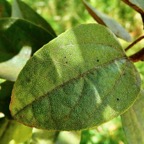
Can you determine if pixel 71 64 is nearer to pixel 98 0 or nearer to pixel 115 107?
pixel 115 107

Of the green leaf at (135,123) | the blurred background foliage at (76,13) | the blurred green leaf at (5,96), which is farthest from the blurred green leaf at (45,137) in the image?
the blurred background foliage at (76,13)

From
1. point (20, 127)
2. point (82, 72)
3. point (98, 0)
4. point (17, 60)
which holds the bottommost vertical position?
point (98, 0)

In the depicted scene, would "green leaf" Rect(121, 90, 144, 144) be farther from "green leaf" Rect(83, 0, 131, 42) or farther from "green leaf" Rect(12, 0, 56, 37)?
"green leaf" Rect(12, 0, 56, 37)

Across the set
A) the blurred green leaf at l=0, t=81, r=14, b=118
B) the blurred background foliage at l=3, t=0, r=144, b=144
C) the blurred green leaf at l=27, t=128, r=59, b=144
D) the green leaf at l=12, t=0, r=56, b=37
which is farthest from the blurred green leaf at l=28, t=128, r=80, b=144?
the blurred background foliage at l=3, t=0, r=144, b=144

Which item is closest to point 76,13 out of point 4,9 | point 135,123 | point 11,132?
point 4,9

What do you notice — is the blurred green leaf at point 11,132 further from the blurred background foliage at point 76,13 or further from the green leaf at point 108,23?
the blurred background foliage at point 76,13

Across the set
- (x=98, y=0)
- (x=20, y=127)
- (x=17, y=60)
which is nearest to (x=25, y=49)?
(x=17, y=60)
